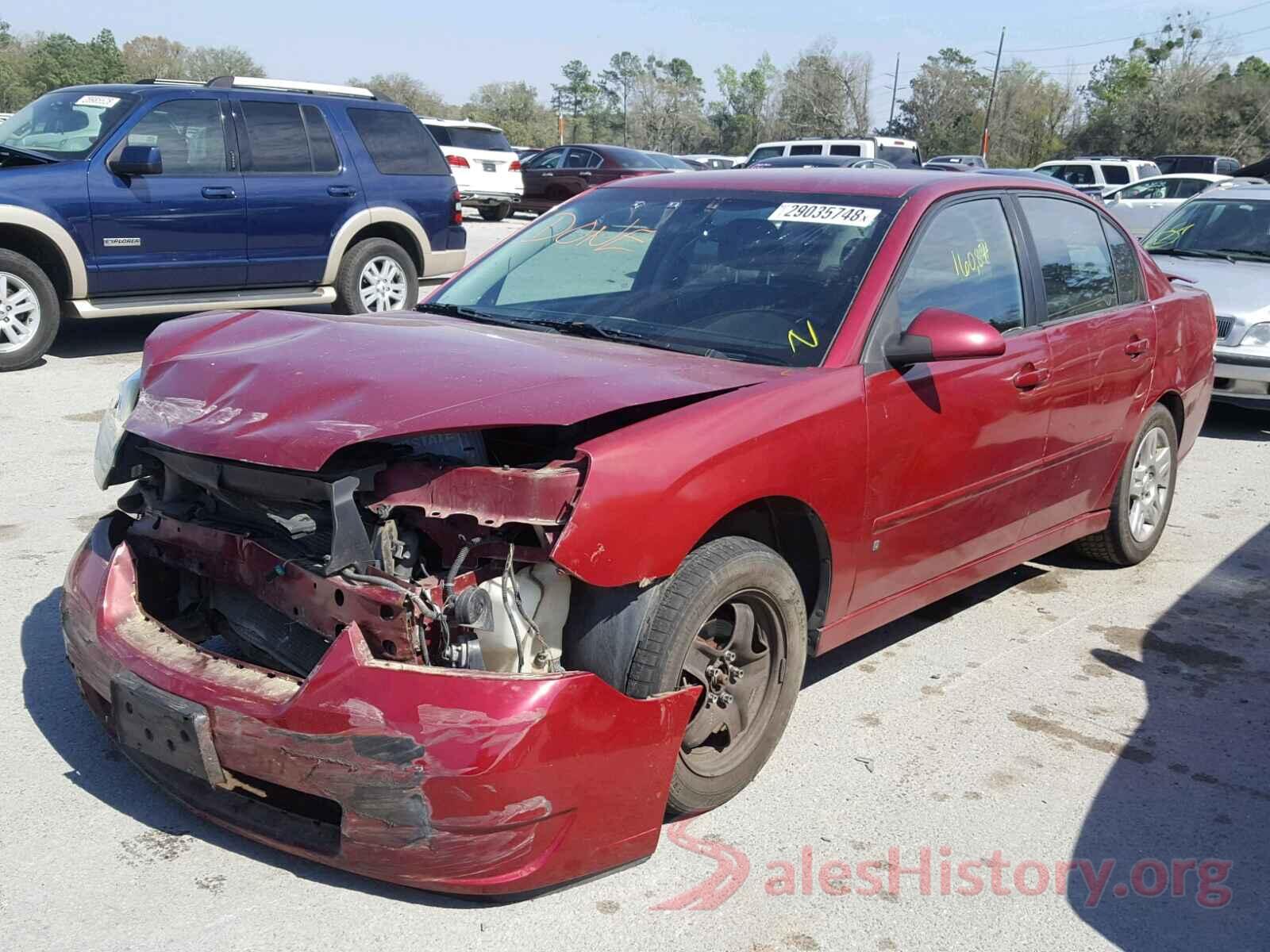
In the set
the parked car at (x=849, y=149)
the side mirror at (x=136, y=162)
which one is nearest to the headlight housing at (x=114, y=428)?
the side mirror at (x=136, y=162)

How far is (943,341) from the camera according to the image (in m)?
3.65

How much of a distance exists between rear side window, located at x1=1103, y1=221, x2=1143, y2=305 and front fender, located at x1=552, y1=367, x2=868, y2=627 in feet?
7.01

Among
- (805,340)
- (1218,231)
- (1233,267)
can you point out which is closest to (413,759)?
(805,340)

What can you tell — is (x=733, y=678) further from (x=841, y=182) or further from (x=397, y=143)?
(x=397, y=143)

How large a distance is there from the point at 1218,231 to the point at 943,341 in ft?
25.0

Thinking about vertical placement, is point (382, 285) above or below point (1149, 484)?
above

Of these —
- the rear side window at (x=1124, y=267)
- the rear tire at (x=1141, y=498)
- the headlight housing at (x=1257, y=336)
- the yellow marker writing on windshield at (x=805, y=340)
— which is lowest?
the rear tire at (x=1141, y=498)

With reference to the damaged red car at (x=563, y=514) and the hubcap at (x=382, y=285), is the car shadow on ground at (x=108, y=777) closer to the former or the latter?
the damaged red car at (x=563, y=514)

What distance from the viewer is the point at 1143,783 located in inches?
145

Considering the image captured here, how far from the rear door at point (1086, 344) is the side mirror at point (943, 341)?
935 millimetres

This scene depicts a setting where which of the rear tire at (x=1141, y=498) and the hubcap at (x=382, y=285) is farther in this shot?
the hubcap at (x=382, y=285)

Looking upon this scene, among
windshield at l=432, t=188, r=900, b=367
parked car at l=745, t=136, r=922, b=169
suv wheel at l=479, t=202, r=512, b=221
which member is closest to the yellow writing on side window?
windshield at l=432, t=188, r=900, b=367

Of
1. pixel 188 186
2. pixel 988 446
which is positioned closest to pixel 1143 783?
pixel 988 446

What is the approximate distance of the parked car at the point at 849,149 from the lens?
81.3ft
